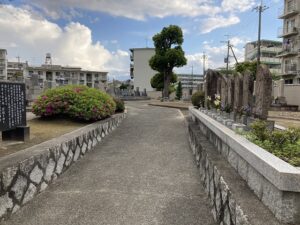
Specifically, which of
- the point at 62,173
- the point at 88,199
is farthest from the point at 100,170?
the point at 88,199

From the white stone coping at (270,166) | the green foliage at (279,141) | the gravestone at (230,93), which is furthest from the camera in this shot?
the gravestone at (230,93)

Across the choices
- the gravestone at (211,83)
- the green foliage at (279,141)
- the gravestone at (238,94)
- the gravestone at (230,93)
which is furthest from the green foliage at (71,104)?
the green foliage at (279,141)

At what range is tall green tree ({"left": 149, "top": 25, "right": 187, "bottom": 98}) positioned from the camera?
3212cm

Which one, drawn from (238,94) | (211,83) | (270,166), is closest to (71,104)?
(211,83)

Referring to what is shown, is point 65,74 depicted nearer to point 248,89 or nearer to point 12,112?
point 12,112

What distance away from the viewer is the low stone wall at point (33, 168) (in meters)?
3.64

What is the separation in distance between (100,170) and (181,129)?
547cm

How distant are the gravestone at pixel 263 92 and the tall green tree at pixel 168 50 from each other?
91.5 feet

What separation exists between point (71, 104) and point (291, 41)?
3338 cm

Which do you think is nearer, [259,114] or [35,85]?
[259,114]

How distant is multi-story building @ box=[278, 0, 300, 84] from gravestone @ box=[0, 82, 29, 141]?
3360 cm

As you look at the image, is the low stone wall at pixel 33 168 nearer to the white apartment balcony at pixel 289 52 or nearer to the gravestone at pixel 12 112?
the gravestone at pixel 12 112

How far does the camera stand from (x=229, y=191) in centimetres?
301

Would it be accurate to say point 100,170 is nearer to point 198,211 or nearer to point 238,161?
point 198,211
